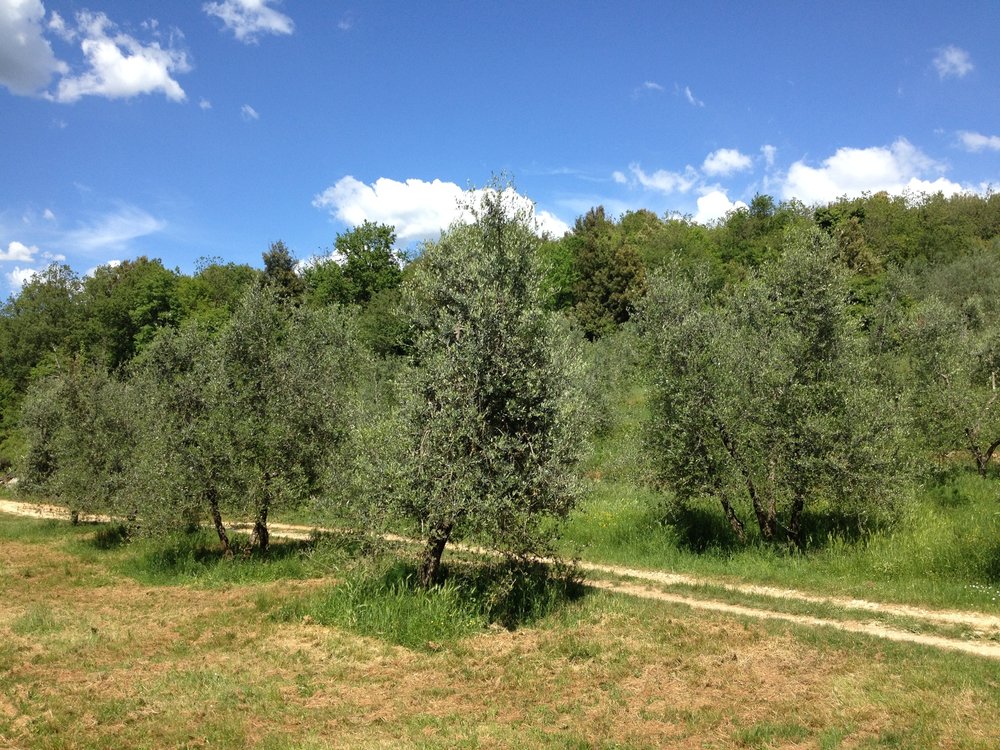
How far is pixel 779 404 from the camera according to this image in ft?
55.6

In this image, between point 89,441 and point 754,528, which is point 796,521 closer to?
point 754,528

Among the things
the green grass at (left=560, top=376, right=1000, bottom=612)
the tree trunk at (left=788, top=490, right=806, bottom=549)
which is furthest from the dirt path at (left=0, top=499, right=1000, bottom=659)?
the tree trunk at (left=788, top=490, right=806, bottom=549)

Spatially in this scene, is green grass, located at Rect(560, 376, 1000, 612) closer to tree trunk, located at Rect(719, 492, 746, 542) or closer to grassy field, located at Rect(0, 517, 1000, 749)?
tree trunk, located at Rect(719, 492, 746, 542)

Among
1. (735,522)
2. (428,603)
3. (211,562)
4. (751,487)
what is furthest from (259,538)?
(751,487)

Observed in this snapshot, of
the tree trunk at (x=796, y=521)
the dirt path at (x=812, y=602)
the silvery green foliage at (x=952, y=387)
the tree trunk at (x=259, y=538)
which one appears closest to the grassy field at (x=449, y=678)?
the dirt path at (x=812, y=602)

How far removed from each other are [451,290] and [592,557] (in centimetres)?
939

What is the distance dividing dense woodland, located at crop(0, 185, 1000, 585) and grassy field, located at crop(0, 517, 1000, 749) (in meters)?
1.97

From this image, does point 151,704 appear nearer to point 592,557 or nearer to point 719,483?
point 592,557

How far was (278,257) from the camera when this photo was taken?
66625 millimetres

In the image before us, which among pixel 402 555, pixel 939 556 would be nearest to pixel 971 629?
pixel 939 556

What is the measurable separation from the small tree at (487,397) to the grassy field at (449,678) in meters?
1.95

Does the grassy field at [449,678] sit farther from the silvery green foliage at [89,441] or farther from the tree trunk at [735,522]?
the silvery green foliage at [89,441]

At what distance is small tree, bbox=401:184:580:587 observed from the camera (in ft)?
38.9

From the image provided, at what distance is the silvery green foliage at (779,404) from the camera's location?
16.2 meters
